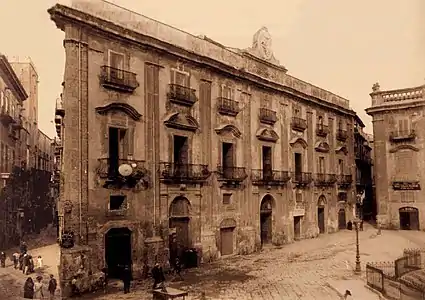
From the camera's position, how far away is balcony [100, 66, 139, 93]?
12555mm

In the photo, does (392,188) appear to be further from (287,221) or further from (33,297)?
(33,297)

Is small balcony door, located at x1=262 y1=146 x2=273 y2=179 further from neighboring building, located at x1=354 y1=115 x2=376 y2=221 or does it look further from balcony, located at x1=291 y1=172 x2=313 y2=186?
neighboring building, located at x1=354 y1=115 x2=376 y2=221

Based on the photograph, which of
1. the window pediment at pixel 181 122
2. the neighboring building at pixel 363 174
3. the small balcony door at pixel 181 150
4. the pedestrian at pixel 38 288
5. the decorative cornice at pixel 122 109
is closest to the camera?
the pedestrian at pixel 38 288

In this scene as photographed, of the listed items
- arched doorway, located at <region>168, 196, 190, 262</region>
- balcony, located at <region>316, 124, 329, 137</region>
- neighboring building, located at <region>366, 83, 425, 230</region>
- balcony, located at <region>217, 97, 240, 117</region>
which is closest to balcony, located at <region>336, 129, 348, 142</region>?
balcony, located at <region>316, 124, 329, 137</region>

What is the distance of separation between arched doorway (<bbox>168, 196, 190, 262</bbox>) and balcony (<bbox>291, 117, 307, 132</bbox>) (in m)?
7.81

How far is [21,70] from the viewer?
8414 mm

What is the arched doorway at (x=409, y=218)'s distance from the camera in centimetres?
2221

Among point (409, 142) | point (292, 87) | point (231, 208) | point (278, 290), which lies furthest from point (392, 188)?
point (278, 290)

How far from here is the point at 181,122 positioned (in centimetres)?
1490

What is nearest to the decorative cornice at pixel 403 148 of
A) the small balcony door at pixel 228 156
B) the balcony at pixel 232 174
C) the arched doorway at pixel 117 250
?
the balcony at pixel 232 174

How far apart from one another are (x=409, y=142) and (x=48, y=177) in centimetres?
1690

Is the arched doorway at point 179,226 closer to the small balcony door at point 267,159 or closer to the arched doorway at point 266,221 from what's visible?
the arched doorway at point 266,221

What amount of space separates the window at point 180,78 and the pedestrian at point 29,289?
7609 millimetres

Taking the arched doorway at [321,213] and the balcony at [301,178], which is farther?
the arched doorway at [321,213]
